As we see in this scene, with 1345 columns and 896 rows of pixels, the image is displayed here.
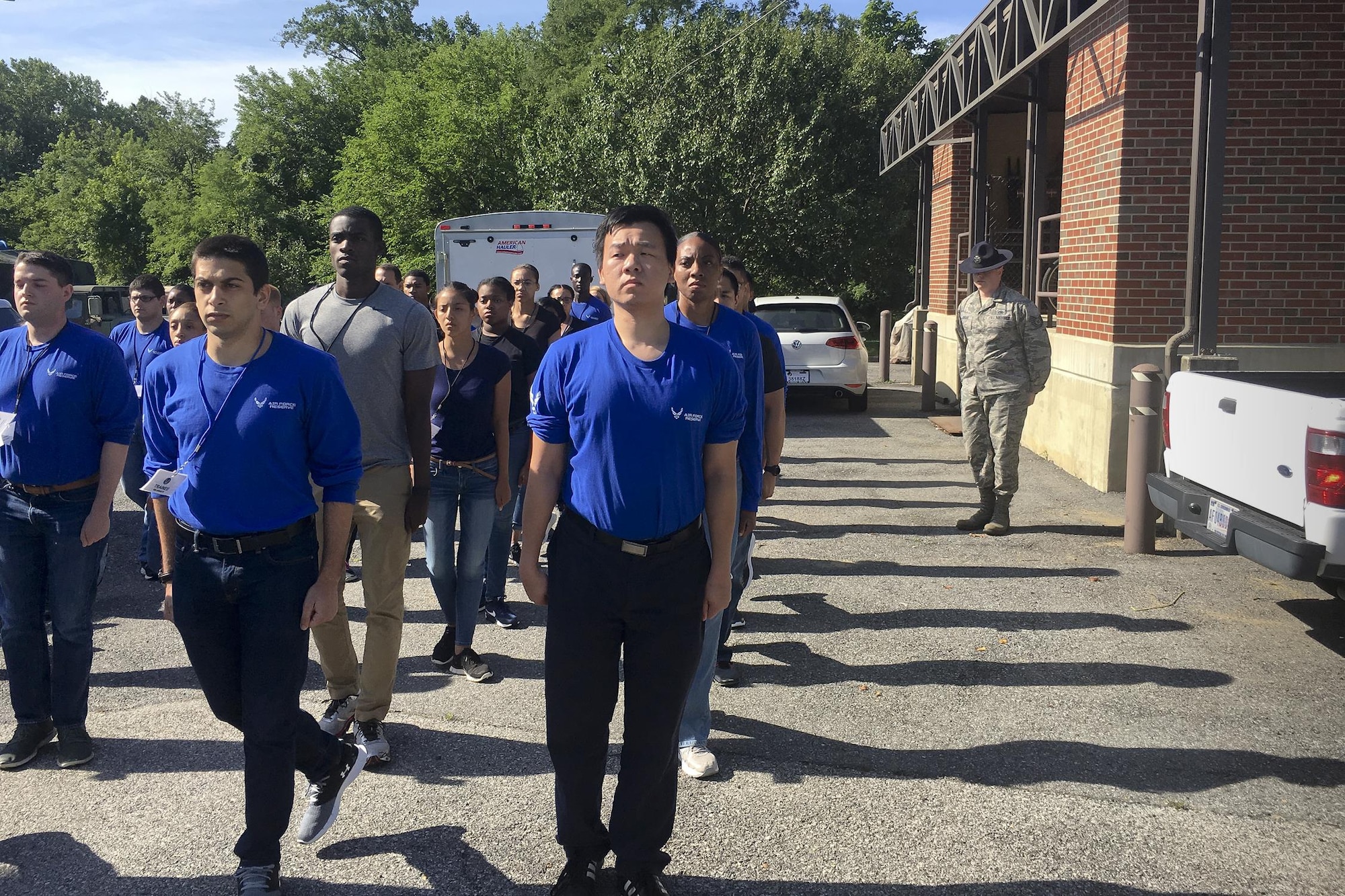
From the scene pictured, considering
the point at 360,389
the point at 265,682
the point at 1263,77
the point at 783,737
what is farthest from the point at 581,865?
the point at 1263,77

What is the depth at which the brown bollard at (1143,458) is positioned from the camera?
794 centimetres

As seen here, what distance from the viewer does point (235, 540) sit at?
→ 3.31m

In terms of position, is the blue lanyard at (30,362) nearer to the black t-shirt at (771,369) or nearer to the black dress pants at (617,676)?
the black dress pants at (617,676)

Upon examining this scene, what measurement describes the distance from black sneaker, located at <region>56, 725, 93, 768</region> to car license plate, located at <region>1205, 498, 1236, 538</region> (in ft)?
17.6

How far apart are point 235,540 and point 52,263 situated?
6.84 ft

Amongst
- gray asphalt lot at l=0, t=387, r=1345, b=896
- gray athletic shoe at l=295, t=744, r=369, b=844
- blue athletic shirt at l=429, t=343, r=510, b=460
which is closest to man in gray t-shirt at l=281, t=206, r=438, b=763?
gray asphalt lot at l=0, t=387, r=1345, b=896

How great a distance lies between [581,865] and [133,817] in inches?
70.5

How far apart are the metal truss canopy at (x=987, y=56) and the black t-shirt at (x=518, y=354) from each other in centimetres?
591

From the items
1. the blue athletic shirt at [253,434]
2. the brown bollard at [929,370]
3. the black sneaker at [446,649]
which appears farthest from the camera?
the brown bollard at [929,370]

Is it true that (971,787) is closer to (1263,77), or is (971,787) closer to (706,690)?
(706,690)

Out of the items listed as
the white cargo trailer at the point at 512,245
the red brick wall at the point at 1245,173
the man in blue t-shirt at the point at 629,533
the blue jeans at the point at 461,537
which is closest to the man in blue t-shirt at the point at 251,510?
the man in blue t-shirt at the point at 629,533

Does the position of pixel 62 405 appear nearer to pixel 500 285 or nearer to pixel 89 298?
pixel 500 285

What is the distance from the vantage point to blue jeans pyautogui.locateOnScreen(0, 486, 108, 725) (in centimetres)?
452

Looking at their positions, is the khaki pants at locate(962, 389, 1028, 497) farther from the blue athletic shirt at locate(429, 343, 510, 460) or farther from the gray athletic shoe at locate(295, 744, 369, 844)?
the gray athletic shoe at locate(295, 744, 369, 844)
